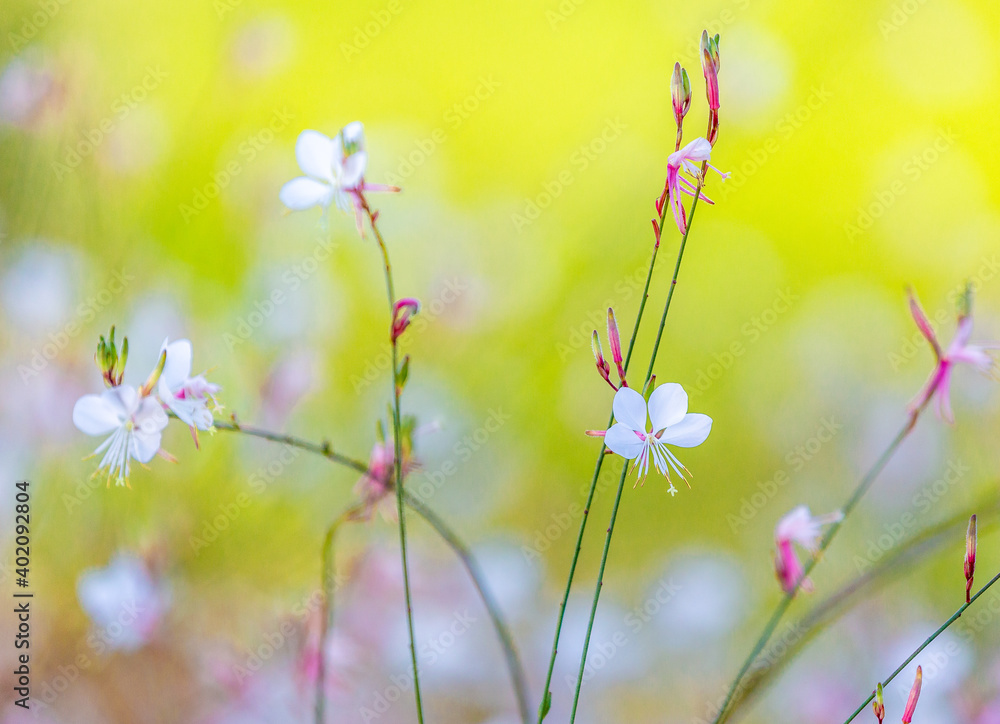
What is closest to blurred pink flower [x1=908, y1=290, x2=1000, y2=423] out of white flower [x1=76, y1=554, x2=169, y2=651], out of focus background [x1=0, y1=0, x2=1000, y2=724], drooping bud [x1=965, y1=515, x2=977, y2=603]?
drooping bud [x1=965, y1=515, x2=977, y2=603]

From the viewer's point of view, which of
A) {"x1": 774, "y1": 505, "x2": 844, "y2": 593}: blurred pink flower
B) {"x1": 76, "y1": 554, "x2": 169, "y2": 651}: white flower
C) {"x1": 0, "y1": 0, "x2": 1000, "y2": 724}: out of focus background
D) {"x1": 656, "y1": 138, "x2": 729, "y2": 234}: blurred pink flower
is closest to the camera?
{"x1": 656, "y1": 138, "x2": 729, "y2": 234}: blurred pink flower

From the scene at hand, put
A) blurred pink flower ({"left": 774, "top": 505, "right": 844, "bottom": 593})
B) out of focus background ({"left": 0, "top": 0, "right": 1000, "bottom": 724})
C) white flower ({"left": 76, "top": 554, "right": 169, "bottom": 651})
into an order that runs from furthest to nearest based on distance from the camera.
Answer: out of focus background ({"left": 0, "top": 0, "right": 1000, "bottom": 724}), white flower ({"left": 76, "top": 554, "right": 169, "bottom": 651}), blurred pink flower ({"left": 774, "top": 505, "right": 844, "bottom": 593})

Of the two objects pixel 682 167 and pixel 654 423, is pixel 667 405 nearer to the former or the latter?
pixel 654 423

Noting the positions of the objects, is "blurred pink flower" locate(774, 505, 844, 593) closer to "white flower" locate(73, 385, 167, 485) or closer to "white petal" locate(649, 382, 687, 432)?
"white petal" locate(649, 382, 687, 432)

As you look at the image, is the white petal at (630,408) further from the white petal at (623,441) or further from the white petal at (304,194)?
the white petal at (304,194)

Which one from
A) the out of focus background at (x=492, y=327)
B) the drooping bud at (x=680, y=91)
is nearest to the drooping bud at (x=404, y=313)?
the drooping bud at (x=680, y=91)
